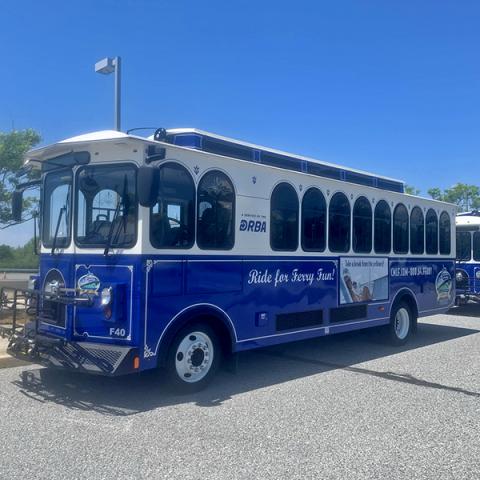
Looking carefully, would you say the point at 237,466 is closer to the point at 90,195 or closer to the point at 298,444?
the point at 298,444

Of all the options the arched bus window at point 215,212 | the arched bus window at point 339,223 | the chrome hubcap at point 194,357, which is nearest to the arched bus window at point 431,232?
the arched bus window at point 339,223

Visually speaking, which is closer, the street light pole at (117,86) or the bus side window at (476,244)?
the street light pole at (117,86)

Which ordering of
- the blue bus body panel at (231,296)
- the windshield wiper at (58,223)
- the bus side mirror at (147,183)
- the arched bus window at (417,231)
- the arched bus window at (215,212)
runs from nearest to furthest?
1. the bus side mirror at (147,183)
2. the blue bus body panel at (231,296)
3. the arched bus window at (215,212)
4. the windshield wiper at (58,223)
5. the arched bus window at (417,231)

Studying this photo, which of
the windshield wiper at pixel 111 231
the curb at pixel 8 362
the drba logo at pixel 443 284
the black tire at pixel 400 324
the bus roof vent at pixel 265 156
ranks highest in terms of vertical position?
the bus roof vent at pixel 265 156

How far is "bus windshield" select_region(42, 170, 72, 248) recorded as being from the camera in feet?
21.0

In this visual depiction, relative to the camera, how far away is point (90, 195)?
20.2 ft

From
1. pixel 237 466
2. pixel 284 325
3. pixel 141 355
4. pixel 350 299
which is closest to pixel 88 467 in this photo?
pixel 237 466

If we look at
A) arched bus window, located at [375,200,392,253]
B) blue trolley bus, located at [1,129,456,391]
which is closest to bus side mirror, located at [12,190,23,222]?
blue trolley bus, located at [1,129,456,391]

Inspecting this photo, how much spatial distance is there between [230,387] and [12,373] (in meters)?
2.92

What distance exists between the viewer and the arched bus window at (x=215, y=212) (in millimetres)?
6324

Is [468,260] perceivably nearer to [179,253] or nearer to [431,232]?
[431,232]

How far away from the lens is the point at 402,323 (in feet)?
33.3

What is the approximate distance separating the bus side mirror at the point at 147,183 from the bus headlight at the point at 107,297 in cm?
105

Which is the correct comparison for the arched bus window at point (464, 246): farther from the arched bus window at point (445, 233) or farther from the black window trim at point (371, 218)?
the black window trim at point (371, 218)
